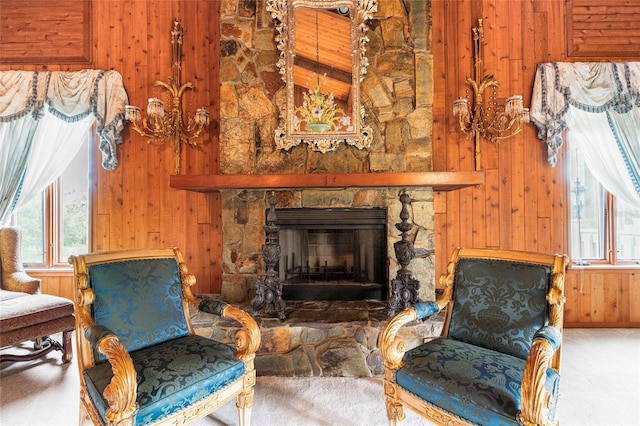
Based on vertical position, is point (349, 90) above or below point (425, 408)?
above

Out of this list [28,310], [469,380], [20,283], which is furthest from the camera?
[20,283]

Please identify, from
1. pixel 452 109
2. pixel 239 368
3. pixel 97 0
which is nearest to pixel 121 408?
pixel 239 368

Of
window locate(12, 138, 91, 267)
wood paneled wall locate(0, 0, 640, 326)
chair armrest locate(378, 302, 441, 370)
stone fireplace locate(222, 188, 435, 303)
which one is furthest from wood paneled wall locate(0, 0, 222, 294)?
chair armrest locate(378, 302, 441, 370)

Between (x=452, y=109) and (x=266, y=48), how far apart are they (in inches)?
76.1

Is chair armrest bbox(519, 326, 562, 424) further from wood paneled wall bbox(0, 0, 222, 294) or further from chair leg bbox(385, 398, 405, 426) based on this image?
wood paneled wall bbox(0, 0, 222, 294)

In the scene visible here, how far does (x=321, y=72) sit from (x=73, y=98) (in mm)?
2559

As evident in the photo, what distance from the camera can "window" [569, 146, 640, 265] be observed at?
3.07 metres

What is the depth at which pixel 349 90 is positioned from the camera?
2666mm

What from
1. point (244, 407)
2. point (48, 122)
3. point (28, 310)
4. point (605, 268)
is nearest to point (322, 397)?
point (244, 407)

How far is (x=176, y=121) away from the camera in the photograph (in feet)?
9.77

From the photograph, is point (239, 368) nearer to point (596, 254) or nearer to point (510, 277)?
point (510, 277)

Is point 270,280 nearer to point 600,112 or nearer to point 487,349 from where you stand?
point 487,349

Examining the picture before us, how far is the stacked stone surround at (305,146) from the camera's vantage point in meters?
2.64

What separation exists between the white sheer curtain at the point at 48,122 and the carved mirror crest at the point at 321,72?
70.0 inches
